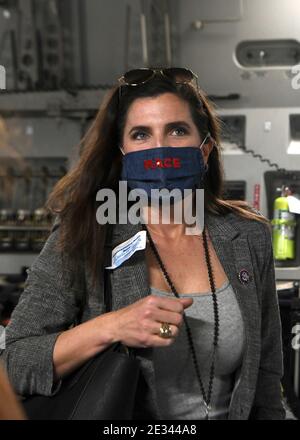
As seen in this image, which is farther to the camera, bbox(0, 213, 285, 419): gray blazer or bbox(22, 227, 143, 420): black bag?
bbox(0, 213, 285, 419): gray blazer

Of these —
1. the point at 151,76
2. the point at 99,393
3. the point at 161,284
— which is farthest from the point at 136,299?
the point at 151,76

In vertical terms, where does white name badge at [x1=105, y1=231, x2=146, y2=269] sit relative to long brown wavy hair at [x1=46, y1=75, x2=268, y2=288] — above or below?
below

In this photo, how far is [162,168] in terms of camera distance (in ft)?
4.46

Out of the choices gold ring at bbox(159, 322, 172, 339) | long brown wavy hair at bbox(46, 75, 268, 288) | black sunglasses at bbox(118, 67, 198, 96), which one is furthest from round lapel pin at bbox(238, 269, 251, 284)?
black sunglasses at bbox(118, 67, 198, 96)

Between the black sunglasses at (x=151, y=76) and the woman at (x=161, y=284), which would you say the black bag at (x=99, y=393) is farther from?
the black sunglasses at (x=151, y=76)

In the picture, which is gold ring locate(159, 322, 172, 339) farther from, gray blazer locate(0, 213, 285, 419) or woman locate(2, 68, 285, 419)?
gray blazer locate(0, 213, 285, 419)

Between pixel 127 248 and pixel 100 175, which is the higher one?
pixel 100 175

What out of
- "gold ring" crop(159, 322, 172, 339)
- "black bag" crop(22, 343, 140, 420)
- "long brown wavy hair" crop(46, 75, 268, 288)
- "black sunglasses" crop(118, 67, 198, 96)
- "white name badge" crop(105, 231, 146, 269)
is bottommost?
"black bag" crop(22, 343, 140, 420)

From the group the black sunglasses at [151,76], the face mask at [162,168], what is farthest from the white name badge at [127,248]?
the black sunglasses at [151,76]

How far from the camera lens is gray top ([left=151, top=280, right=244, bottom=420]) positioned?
1220 millimetres

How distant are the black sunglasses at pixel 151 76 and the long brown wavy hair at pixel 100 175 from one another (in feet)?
0.04

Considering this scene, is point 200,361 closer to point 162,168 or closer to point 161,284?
point 161,284

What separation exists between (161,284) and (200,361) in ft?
0.57

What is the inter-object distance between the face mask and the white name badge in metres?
0.15
